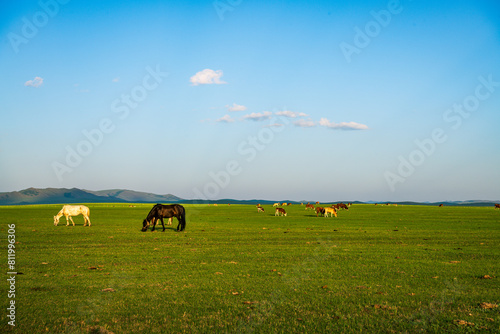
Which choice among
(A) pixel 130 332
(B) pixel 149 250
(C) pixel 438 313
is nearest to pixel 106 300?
(A) pixel 130 332

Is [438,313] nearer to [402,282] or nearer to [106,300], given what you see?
[402,282]

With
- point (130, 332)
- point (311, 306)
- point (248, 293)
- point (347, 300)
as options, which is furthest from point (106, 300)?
point (347, 300)

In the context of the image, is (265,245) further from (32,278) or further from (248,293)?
(32,278)

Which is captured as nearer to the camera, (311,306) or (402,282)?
(311,306)

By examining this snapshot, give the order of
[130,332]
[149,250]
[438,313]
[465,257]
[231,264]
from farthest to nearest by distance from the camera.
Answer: [149,250] < [465,257] < [231,264] < [438,313] < [130,332]

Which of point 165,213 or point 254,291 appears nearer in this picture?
point 254,291

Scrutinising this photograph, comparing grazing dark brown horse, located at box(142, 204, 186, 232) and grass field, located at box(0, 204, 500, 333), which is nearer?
grass field, located at box(0, 204, 500, 333)

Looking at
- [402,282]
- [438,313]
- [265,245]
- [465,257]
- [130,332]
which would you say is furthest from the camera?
[265,245]

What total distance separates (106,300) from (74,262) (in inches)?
236

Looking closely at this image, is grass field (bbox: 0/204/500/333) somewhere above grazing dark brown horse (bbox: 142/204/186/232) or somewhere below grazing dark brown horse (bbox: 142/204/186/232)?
below

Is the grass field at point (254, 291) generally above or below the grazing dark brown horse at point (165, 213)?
below

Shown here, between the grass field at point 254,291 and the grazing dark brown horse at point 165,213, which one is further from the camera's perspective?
the grazing dark brown horse at point 165,213

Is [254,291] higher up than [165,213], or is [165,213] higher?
[165,213]

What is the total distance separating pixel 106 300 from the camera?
27.7 ft
